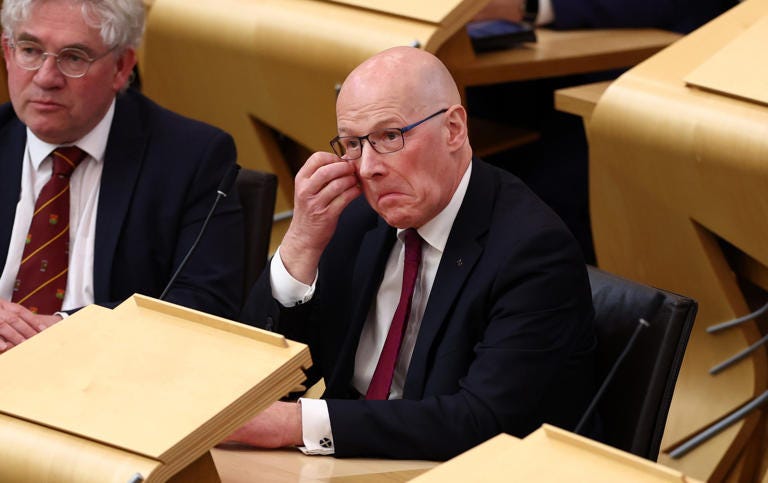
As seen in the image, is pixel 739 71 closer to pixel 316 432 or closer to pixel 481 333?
pixel 481 333

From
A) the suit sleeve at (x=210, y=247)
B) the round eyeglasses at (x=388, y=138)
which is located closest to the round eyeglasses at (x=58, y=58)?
the suit sleeve at (x=210, y=247)

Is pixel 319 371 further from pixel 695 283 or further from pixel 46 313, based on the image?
pixel 695 283

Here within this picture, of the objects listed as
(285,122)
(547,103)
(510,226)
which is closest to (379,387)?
(510,226)

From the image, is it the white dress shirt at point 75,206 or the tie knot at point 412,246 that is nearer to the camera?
the tie knot at point 412,246

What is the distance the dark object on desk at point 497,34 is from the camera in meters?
3.58

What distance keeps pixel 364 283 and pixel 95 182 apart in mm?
759

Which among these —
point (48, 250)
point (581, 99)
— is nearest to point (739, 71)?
point (581, 99)

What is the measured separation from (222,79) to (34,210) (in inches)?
48.1

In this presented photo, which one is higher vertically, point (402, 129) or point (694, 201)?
point (402, 129)

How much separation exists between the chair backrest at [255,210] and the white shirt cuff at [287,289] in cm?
42

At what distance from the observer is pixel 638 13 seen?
3.91m

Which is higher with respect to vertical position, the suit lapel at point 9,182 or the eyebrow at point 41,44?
the eyebrow at point 41,44

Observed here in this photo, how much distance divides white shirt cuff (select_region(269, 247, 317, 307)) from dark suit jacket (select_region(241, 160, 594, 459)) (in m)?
0.02

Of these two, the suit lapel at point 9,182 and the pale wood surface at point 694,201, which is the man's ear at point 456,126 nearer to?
the pale wood surface at point 694,201
